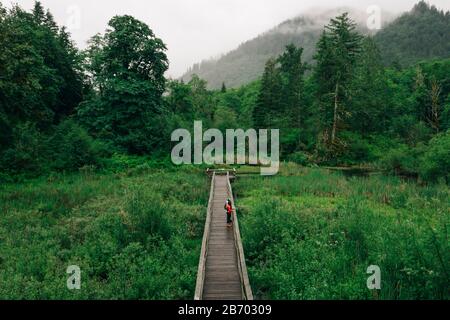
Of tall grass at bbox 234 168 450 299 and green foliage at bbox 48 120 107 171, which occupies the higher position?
green foliage at bbox 48 120 107 171

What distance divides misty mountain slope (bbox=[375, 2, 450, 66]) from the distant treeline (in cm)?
5799

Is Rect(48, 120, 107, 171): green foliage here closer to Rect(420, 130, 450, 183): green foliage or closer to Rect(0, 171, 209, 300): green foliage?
Rect(0, 171, 209, 300): green foliage

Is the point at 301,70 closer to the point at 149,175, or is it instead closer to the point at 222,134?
the point at 222,134

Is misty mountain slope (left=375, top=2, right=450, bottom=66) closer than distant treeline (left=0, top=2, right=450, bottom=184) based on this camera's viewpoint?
No

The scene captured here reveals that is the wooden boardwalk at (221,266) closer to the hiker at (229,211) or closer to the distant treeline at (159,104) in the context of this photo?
the hiker at (229,211)

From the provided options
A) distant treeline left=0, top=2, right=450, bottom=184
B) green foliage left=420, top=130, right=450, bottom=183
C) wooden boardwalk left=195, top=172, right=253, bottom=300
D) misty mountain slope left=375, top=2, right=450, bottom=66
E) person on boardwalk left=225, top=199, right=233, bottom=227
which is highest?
misty mountain slope left=375, top=2, right=450, bottom=66

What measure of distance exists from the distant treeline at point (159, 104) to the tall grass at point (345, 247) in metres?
14.2

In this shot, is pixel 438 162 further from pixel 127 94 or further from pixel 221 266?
pixel 127 94

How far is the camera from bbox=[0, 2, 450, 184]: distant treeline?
30.4m

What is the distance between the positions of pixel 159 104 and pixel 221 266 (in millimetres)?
28017

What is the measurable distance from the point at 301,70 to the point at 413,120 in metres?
20.0

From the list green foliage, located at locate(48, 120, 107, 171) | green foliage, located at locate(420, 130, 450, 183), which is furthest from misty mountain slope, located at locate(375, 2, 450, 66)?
green foliage, located at locate(48, 120, 107, 171)

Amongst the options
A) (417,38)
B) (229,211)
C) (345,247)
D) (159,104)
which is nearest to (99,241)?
(229,211)

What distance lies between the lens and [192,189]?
27125 millimetres
